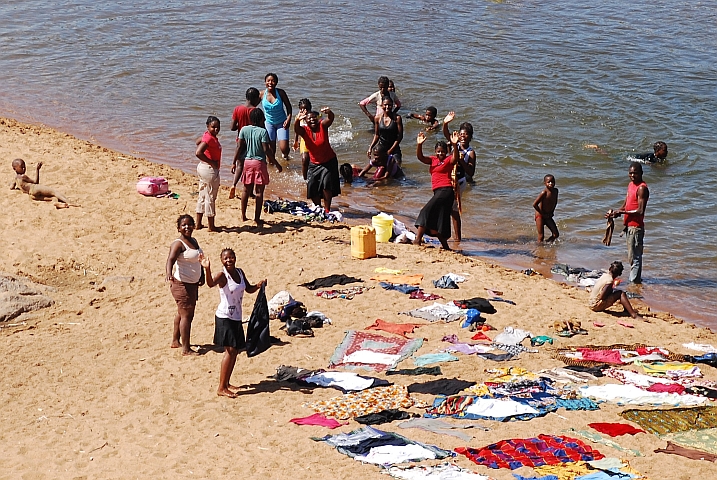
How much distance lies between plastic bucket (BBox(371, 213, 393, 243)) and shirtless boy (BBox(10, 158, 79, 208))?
435 cm

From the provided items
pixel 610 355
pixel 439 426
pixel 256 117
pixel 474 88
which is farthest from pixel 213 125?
pixel 474 88

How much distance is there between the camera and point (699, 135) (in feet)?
62.0

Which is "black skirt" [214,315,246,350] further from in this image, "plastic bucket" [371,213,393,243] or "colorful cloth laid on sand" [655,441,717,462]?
"plastic bucket" [371,213,393,243]

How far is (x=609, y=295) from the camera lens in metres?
11.1

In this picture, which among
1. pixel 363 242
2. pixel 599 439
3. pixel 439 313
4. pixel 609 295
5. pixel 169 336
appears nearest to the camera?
pixel 599 439

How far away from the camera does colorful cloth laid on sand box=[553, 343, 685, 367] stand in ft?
31.4

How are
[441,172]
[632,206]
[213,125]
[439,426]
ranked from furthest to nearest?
1. [441,172]
2. [213,125]
3. [632,206]
4. [439,426]

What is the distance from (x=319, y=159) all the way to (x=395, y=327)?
393 centimetres

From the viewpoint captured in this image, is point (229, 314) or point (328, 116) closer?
point (229, 314)

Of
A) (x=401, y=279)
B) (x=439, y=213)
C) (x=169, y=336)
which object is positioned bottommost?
(x=169, y=336)

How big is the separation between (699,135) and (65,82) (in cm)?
1393

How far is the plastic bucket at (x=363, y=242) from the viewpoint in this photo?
488 inches

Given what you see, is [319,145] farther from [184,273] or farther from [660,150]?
[660,150]

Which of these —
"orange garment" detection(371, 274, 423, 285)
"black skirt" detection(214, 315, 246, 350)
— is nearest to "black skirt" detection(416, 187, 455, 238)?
"orange garment" detection(371, 274, 423, 285)
